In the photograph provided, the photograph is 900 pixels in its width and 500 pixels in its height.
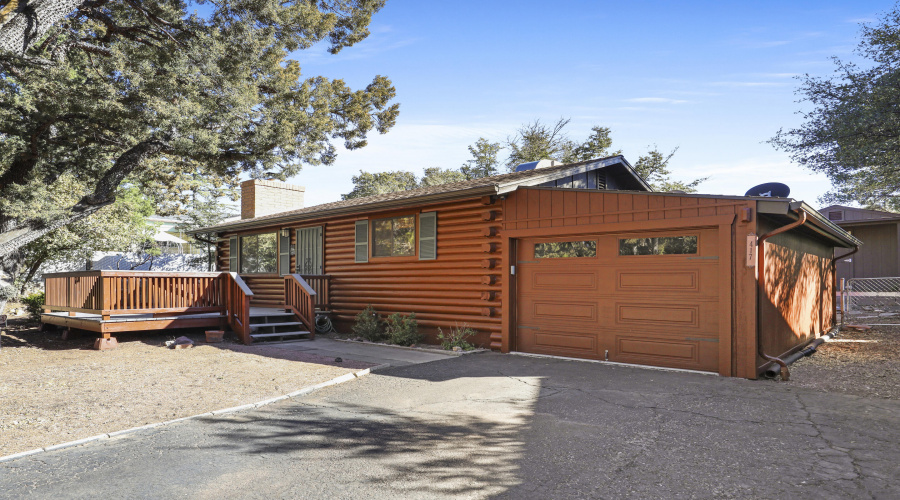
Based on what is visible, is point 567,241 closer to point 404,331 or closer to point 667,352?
point 667,352

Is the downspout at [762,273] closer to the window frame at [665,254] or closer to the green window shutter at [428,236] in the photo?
the window frame at [665,254]

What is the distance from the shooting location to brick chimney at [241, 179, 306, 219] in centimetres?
1683

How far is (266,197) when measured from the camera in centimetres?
1716

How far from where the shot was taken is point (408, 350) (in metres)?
9.89

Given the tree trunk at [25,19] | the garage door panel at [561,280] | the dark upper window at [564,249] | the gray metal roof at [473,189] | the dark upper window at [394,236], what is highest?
the tree trunk at [25,19]

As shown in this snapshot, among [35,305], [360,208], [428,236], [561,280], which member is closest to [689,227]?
[561,280]

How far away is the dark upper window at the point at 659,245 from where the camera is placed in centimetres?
748

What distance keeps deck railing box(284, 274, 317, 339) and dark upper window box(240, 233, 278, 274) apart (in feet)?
9.06

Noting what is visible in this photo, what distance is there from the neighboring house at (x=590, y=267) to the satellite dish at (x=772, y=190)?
58cm

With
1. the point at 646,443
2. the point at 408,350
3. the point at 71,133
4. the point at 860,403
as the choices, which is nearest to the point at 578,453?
the point at 646,443

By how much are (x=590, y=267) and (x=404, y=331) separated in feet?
13.0

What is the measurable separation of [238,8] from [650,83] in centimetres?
1188

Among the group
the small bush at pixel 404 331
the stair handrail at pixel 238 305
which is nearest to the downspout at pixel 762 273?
the small bush at pixel 404 331

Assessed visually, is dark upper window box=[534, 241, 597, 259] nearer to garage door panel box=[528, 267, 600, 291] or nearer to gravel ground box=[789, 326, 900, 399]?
garage door panel box=[528, 267, 600, 291]
